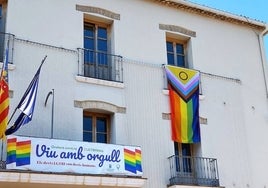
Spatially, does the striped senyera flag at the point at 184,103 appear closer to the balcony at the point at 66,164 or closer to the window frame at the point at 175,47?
the window frame at the point at 175,47

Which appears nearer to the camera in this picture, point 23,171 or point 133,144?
point 23,171

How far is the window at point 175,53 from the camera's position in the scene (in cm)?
1689

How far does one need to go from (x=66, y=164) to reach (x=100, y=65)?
4014mm

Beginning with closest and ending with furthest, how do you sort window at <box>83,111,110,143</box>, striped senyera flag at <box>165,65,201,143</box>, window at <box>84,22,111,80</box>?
window at <box>83,111,110,143</box>, window at <box>84,22,111,80</box>, striped senyera flag at <box>165,65,201,143</box>

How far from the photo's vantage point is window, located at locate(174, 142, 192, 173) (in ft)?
49.5

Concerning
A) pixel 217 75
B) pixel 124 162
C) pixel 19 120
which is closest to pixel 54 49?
pixel 19 120

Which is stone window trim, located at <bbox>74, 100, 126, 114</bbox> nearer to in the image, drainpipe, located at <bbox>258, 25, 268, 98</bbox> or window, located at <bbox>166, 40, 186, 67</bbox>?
window, located at <bbox>166, 40, 186, 67</bbox>

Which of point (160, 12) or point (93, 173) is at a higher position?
point (160, 12)

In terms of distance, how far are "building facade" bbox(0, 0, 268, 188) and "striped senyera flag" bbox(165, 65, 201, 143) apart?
0.25m

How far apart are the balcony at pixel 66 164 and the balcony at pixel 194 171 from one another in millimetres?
1848

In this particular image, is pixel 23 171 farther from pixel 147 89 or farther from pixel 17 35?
pixel 147 89

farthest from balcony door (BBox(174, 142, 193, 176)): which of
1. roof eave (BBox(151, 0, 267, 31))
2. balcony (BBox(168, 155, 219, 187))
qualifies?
roof eave (BBox(151, 0, 267, 31))

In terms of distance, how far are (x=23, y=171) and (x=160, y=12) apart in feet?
26.4

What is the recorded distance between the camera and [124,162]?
42.5ft
